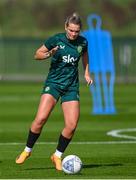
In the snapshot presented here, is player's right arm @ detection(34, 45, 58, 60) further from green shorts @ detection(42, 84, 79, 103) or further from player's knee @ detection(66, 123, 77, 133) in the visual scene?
player's knee @ detection(66, 123, 77, 133)

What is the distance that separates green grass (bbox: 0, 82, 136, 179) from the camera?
13.8m

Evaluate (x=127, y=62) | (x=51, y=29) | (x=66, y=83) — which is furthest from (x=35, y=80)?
(x=66, y=83)

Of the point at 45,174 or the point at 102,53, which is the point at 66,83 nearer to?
the point at 45,174

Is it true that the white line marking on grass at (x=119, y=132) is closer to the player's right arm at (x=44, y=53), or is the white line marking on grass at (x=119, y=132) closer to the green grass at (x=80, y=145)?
the green grass at (x=80, y=145)

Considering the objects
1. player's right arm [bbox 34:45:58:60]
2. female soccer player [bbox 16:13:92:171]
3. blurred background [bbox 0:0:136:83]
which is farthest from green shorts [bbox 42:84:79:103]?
blurred background [bbox 0:0:136:83]

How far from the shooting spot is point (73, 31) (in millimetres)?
13891

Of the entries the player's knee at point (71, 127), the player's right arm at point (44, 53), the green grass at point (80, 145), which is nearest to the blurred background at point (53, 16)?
the green grass at point (80, 145)

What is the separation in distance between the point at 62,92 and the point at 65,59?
0.55 m

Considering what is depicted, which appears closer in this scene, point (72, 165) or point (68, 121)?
point (72, 165)

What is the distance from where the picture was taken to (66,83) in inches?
563

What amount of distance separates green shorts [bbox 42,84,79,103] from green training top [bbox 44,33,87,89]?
2.6 inches

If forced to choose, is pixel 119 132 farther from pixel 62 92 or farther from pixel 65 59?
pixel 65 59

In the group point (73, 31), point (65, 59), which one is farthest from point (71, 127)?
point (73, 31)

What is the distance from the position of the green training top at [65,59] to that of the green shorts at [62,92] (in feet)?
0.21
